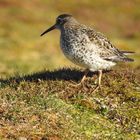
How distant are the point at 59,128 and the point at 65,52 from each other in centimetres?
329

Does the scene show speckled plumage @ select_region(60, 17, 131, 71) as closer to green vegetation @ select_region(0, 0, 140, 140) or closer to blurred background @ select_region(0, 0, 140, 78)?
green vegetation @ select_region(0, 0, 140, 140)

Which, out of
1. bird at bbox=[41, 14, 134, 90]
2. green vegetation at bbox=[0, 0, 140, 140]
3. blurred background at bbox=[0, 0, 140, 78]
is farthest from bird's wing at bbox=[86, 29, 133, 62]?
blurred background at bbox=[0, 0, 140, 78]

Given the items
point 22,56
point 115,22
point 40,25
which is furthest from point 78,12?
point 22,56

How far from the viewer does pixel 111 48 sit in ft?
49.5

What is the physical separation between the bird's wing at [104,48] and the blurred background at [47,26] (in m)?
9.82

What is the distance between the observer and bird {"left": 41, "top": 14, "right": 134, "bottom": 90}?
46.4 feet

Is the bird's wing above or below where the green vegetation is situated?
above

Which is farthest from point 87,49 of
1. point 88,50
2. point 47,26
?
point 47,26

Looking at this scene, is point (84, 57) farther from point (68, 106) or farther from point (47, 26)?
point (47, 26)

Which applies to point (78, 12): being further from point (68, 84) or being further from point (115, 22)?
point (68, 84)

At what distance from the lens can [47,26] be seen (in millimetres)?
53094

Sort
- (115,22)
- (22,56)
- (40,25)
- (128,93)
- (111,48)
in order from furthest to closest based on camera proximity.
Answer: (115,22) < (40,25) < (22,56) < (111,48) < (128,93)

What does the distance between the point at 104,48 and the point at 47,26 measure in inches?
1520

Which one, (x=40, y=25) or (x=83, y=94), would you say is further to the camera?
(x=40, y=25)
